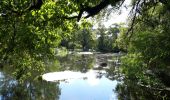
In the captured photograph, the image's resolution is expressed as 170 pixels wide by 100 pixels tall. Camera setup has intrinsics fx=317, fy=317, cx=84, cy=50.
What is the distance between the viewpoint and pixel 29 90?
31359 millimetres

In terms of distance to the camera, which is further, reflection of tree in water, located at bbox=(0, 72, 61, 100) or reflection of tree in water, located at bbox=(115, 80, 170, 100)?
reflection of tree in water, located at bbox=(0, 72, 61, 100)

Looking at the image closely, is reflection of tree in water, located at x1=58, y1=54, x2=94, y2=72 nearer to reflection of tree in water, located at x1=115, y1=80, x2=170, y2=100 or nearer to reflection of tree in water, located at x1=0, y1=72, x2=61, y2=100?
reflection of tree in water, located at x1=0, y1=72, x2=61, y2=100

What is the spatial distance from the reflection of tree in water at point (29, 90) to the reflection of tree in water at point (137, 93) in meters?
6.12

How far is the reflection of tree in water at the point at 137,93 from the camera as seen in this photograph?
88.5 ft

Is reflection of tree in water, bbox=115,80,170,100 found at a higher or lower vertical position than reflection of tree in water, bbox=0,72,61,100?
lower

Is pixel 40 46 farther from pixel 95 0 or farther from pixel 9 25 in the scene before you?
pixel 95 0

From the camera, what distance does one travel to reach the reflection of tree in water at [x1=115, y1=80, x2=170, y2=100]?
88.5 ft

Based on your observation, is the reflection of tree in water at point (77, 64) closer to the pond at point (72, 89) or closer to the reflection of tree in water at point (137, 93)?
the pond at point (72, 89)

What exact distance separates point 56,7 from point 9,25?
1791 millimetres

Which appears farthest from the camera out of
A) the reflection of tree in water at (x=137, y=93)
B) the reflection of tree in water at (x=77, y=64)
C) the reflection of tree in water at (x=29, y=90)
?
the reflection of tree in water at (x=77, y=64)

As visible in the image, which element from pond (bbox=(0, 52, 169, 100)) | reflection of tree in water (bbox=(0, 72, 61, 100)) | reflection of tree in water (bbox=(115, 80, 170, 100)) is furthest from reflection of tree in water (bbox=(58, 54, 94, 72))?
reflection of tree in water (bbox=(115, 80, 170, 100))

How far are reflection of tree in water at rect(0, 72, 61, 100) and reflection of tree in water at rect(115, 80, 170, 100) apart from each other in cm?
612

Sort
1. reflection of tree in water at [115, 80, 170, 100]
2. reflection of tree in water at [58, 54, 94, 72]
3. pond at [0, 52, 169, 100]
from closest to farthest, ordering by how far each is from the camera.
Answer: reflection of tree in water at [115, 80, 170, 100]
pond at [0, 52, 169, 100]
reflection of tree in water at [58, 54, 94, 72]

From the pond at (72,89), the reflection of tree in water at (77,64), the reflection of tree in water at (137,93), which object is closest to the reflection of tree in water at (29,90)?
the pond at (72,89)
